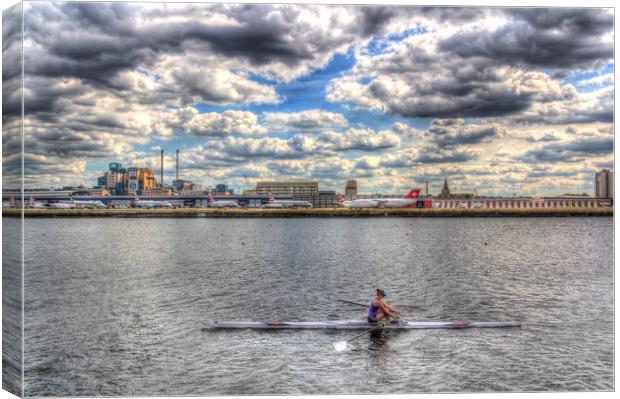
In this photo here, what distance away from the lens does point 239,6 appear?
19078 mm

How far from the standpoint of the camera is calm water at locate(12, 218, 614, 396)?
16.4m

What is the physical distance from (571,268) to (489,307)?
1889cm

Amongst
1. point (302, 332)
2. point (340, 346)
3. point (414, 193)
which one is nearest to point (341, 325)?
point (302, 332)

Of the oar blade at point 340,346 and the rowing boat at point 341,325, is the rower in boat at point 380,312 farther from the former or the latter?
the oar blade at point 340,346

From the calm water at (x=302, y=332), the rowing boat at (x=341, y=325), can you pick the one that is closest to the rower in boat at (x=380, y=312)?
the rowing boat at (x=341, y=325)

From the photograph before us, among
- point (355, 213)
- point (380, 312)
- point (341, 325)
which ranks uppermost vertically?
point (355, 213)

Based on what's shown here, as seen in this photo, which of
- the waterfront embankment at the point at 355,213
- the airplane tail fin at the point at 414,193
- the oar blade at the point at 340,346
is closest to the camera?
the oar blade at the point at 340,346

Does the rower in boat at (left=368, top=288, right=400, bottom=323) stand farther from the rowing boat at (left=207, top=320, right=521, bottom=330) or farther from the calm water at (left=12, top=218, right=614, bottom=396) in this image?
the calm water at (left=12, top=218, right=614, bottom=396)

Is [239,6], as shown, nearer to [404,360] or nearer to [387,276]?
[404,360]

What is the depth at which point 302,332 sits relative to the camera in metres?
21.2

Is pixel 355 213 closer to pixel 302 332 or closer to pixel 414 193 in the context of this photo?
pixel 414 193

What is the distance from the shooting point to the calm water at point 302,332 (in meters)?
16.4

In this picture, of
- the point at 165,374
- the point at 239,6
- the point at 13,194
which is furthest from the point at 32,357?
the point at 239,6

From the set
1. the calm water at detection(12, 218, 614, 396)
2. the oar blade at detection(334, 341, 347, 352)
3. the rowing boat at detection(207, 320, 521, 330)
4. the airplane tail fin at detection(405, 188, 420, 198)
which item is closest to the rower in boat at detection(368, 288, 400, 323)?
the rowing boat at detection(207, 320, 521, 330)
